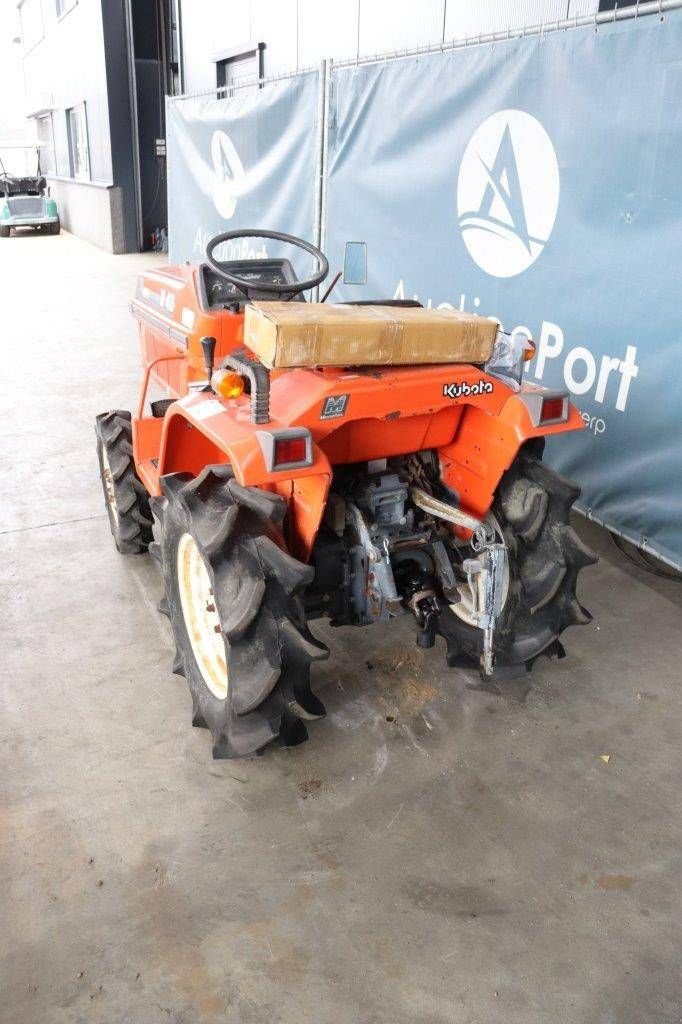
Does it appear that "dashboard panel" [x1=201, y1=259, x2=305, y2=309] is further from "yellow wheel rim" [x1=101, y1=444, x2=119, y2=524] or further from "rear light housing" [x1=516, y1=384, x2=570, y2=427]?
"rear light housing" [x1=516, y1=384, x2=570, y2=427]

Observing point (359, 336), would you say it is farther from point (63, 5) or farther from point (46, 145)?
point (46, 145)

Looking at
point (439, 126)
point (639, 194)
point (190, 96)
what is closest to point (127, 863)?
point (639, 194)

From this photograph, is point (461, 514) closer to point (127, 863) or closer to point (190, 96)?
point (127, 863)

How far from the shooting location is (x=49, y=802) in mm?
2273

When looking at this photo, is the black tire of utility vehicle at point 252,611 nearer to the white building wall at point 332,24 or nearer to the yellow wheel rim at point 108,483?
the yellow wheel rim at point 108,483

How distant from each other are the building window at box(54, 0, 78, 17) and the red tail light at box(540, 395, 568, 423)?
17.7 m

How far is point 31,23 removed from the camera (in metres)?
22.4

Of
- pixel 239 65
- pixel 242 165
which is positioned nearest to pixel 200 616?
pixel 242 165

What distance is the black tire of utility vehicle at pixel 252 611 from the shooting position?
211 cm

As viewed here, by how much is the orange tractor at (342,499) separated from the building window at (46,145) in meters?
20.6

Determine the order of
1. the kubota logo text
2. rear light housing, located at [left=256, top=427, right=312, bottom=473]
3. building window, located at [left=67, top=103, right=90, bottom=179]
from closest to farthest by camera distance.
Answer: rear light housing, located at [left=256, top=427, right=312, bottom=473] < the kubota logo text < building window, located at [left=67, top=103, right=90, bottom=179]

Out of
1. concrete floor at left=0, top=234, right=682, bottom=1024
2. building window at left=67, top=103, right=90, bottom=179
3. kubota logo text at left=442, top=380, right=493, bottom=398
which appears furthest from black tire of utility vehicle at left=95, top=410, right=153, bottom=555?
building window at left=67, top=103, right=90, bottom=179

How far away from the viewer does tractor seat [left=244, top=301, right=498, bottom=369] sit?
2029mm

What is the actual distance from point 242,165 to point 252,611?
549 cm
